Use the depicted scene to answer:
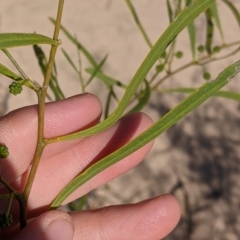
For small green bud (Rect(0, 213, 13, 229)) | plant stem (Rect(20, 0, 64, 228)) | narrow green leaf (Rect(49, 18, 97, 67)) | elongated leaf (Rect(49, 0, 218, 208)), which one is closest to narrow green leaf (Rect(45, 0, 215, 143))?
elongated leaf (Rect(49, 0, 218, 208))

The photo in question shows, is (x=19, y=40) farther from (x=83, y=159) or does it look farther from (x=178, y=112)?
(x=83, y=159)

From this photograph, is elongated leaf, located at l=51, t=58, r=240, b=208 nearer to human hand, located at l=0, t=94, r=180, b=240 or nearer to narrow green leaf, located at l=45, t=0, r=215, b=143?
narrow green leaf, located at l=45, t=0, r=215, b=143

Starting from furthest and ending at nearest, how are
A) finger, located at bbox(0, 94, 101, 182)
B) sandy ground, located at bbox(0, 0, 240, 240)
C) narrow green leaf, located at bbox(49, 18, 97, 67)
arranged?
sandy ground, located at bbox(0, 0, 240, 240) < narrow green leaf, located at bbox(49, 18, 97, 67) < finger, located at bbox(0, 94, 101, 182)

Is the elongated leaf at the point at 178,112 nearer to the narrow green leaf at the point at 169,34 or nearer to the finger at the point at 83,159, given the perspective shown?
the narrow green leaf at the point at 169,34

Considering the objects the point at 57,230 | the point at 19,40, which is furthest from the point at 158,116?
the point at 19,40

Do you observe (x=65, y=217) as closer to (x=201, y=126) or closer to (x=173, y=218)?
(x=173, y=218)
